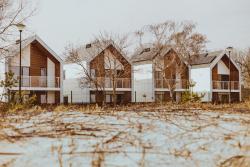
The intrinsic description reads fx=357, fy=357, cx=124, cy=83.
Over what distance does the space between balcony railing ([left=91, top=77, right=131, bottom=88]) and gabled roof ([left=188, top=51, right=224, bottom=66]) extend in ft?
29.5

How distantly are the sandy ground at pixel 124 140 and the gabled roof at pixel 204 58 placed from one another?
3535cm

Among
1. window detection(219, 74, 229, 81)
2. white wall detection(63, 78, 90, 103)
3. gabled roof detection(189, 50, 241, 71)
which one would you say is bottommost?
white wall detection(63, 78, 90, 103)

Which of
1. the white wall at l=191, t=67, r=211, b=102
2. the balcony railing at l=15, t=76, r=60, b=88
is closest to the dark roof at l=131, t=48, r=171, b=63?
the white wall at l=191, t=67, r=211, b=102

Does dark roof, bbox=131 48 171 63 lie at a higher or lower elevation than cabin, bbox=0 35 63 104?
higher

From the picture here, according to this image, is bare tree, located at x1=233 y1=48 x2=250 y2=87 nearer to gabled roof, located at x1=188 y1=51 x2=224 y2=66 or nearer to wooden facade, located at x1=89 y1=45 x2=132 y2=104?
gabled roof, located at x1=188 y1=51 x2=224 y2=66

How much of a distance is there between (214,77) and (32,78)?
20743 millimetres

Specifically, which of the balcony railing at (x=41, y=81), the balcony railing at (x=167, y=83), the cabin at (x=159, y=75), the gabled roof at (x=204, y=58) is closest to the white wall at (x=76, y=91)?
the balcony railing at (x=41, y=81)

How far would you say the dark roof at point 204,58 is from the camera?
3897 cm

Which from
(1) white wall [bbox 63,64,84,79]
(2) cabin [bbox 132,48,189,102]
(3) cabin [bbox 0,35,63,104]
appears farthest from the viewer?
(2) cabin [bbox 132,48,189,102]

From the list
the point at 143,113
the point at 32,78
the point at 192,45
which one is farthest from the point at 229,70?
the point at 143,113

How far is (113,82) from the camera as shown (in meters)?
30.6

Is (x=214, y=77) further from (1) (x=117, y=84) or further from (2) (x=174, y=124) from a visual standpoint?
(2) (x=174, y=124)

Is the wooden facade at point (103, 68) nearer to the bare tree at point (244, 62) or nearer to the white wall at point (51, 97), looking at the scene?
the white wall at point (51, 97)

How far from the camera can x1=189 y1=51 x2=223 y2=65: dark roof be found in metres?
39.0
